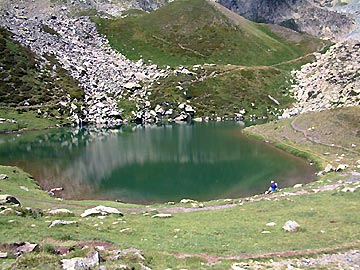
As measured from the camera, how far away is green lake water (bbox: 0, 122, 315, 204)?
6094cm

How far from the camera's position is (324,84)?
456 ft

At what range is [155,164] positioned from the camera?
3118 inches

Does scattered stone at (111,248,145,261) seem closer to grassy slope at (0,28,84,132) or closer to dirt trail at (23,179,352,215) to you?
dirt trail at (23,179,352,215)

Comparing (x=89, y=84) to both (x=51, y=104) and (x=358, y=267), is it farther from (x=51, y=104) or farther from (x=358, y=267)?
(x=358, y=267)

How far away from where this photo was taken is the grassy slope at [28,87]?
146m

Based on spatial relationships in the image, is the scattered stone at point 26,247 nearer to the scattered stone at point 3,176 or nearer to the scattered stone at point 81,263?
the scattered stone at point 81,263

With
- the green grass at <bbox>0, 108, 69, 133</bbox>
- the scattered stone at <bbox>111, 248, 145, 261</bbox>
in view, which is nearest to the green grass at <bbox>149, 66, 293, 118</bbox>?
the green grass at <bbox>0, 108, 69, 133</bbox>

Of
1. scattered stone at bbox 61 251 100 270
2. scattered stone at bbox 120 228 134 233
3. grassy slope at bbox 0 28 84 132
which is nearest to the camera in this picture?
scattered stone at bbox 61 251 100 270

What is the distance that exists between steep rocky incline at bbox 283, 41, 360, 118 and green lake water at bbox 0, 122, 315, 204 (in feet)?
93.3

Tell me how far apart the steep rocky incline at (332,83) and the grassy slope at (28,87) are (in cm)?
8759

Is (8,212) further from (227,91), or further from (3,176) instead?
(227,91)

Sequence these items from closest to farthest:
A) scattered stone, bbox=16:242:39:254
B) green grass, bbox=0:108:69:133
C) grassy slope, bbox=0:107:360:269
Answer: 1. scattered stone, bbox=16:242:39:254
2. grassy slope, bbox=0:107:360:269
3. green grass, bbox=0:108:69:133

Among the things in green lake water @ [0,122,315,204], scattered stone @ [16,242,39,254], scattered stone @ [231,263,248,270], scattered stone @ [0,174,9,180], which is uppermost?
scattered stone @ [16,242,39,254]

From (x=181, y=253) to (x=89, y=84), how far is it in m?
163
